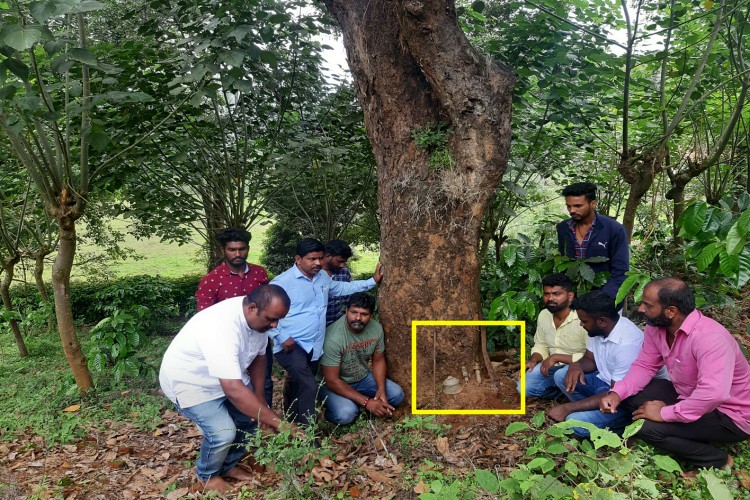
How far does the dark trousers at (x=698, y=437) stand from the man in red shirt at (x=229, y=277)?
122 inches

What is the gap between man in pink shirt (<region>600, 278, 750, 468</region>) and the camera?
3.01 metres

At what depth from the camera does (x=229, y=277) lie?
14.3ft

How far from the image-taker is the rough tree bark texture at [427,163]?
3611 millimetres

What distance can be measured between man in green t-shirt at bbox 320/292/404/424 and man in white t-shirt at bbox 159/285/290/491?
671 millimetres

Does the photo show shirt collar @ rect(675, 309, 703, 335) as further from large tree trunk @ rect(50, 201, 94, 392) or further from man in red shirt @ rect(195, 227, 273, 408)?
large tree trunk @ rect(50, 201, 94, 392)

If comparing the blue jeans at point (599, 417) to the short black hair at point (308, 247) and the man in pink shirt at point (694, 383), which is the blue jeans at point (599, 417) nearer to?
the man in pink shirt at point (694, 383)

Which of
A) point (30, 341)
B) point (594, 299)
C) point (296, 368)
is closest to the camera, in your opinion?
point (594, 299)

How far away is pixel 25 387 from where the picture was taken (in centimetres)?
562

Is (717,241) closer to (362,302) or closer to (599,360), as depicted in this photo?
(599,360)

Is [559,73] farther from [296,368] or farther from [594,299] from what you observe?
[296,368]

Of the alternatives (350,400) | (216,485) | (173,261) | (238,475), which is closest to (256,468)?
(238,475)

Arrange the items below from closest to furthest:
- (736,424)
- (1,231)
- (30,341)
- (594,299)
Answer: (736,424), (594,299), (1,231), (30,341)

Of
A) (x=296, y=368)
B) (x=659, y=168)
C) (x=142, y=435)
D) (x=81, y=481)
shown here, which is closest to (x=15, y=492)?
(x=81, y=481)

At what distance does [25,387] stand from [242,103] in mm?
3925
